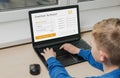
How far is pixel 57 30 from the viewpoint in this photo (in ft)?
5.62

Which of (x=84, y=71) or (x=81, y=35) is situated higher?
(x=81, y=35)

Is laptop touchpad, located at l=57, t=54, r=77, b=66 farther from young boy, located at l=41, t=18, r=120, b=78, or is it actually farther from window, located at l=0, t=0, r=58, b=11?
window, located at l=0, t=0, r=58, b=11

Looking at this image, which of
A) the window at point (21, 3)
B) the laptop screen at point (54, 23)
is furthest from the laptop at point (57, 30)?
the window at point (21, 3)

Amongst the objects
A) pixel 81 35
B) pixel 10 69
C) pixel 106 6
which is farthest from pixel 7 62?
pixel 106 6

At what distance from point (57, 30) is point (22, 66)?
1.24 feet

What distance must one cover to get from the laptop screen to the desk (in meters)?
0.13

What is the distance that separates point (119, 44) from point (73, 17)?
0.70m

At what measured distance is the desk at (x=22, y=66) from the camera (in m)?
1.44

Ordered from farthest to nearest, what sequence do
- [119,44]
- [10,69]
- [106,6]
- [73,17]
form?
[106,6] < [73,17] < [10,69] < [119,44]

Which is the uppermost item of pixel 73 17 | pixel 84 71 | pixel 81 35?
pixel 73 17

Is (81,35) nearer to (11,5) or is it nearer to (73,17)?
(73,17)

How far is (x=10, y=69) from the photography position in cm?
147

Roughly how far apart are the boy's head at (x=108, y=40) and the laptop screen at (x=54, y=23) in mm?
551

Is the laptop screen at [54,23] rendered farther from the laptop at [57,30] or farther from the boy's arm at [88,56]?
the boy's arm at [88,56]
